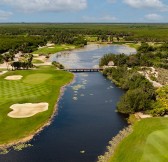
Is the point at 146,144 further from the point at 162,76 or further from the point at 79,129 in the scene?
the point at 162,76

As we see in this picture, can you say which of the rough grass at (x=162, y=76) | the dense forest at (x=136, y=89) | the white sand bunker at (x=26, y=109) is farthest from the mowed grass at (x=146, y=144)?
the rough grass at (x=162, y=76)

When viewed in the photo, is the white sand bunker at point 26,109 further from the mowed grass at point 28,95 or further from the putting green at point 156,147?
the putting green at point 156,147

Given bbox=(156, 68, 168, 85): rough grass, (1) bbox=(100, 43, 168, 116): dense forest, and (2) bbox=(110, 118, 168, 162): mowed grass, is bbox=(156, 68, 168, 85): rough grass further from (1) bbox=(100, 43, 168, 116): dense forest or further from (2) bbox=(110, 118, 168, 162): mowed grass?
(2) bbox=(110, 118, 168, 162): mowed grass

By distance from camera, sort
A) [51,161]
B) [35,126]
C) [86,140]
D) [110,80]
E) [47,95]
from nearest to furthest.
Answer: [51,161] < [86,140] < [35,126] < [47,95] < [110,80]

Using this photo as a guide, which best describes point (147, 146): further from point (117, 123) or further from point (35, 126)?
point (35, 126)

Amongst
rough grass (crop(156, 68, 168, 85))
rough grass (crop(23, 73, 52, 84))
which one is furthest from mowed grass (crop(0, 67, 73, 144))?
rough grass (crop(156, 68, 168, 85))

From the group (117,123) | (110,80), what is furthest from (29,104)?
(110,80)

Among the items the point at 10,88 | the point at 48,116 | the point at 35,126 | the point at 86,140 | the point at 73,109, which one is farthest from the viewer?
the point at 10,88
